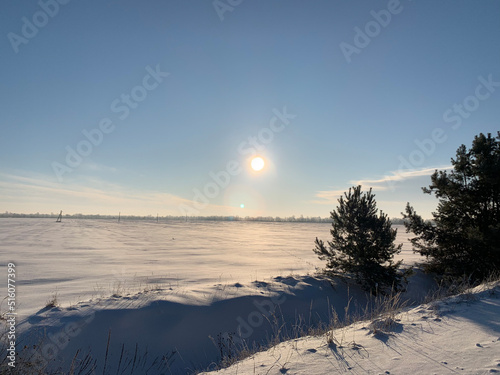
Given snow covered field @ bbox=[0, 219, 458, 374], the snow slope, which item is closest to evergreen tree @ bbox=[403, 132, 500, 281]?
snow covered field @ bbox=[0, 219, 458, 374]

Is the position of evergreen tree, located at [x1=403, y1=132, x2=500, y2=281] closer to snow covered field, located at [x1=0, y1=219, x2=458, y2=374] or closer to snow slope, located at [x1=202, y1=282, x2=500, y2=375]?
snow covered field, located at [x1=0, y1=219, x2=458, y2=374]

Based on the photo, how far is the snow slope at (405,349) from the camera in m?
3.09

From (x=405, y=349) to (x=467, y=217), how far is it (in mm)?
10427

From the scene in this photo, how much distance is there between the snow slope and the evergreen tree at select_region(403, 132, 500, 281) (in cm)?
688

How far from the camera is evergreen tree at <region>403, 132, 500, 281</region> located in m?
9.94

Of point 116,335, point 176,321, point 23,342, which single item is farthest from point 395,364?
point 23,342

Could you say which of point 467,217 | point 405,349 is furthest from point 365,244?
point 405,349

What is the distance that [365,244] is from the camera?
33.5 feet

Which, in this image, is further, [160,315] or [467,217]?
[467,217]

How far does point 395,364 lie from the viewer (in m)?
3.20

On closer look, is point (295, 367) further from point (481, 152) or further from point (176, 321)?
point (481, 152)

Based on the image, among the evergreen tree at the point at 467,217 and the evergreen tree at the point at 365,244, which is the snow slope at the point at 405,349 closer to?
the evergreen tree at the point at 365,244

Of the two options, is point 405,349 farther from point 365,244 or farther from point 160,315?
point 365,244

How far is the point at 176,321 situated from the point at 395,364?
216 inches
